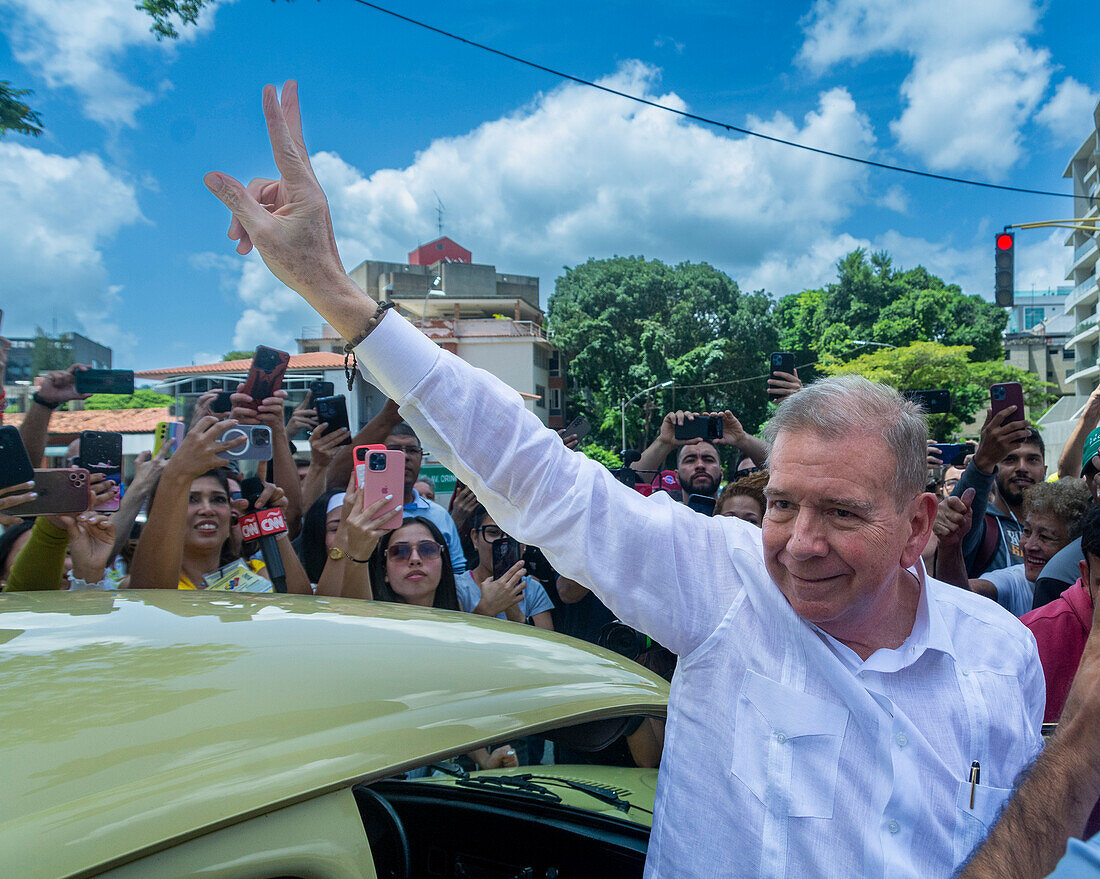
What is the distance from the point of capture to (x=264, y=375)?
12.4 ft

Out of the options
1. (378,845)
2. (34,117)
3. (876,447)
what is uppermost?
(34,117)

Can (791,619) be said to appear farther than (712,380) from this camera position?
No

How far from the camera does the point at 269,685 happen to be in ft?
4.13

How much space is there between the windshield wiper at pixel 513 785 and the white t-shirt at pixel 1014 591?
2495mm

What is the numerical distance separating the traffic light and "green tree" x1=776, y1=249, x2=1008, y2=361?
29.2 metres

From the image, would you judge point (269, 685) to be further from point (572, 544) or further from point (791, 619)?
point (791, 619)

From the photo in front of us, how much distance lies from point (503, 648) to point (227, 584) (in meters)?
1.88

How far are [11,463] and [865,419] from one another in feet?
8.47

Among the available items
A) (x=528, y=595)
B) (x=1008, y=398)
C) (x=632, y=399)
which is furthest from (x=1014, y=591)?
(x=632, y=399)

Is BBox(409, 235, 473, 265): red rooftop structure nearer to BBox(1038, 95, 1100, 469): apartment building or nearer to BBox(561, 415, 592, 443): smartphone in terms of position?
BBox(1038, 95, 1100, 469): apartment building

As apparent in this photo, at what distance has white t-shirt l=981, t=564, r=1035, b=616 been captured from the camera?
3.62 metres

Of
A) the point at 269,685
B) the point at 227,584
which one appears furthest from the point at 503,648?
the point at 227,584

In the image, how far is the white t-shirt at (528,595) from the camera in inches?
165

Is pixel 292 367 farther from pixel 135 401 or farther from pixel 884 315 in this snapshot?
pixel 884 315
